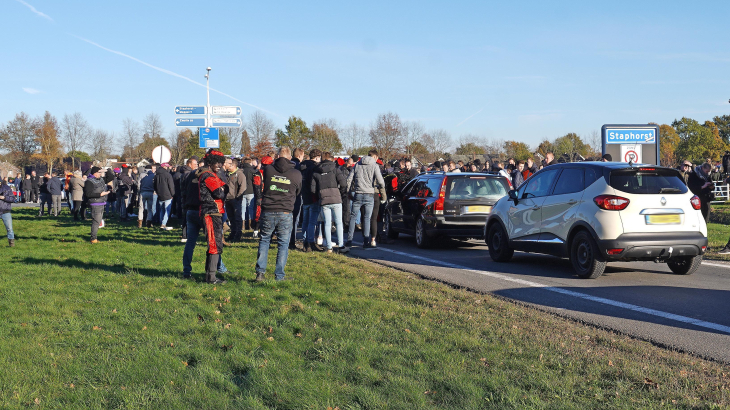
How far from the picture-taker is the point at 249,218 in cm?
1764

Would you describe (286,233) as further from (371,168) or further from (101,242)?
(101,242)

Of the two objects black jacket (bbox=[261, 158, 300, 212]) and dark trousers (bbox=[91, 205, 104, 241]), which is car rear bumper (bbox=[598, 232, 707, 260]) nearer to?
black jacket (bbox=[261, 158, 300, 212])

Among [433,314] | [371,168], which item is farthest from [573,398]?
[371,168]

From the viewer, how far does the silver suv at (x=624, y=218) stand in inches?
346

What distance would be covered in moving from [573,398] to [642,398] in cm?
41

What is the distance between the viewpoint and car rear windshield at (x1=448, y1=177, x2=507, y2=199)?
1333 centimetres

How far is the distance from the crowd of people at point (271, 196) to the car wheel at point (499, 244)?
1500mm

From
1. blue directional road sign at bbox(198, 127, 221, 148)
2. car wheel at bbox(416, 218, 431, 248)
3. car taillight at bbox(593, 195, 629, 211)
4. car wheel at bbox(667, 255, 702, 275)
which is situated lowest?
car wheel at bbox(667, 255, 702, 275)

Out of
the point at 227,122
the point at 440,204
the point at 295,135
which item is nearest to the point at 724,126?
the point at 295,135

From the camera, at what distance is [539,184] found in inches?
416

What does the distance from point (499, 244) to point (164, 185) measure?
10.2 meters

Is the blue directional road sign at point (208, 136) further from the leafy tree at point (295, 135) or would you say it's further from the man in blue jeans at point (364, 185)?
the leafy tree at point (295, 135)

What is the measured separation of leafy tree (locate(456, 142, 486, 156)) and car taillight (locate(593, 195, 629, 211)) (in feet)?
272

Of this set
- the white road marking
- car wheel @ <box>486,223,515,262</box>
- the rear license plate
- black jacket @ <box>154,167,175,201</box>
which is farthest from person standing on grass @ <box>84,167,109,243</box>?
the rear license plate
